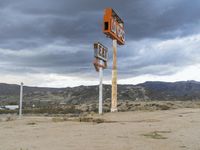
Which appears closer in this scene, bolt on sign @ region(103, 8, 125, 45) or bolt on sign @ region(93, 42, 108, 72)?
bolt on sign @ region(103, 8, 125, 45)

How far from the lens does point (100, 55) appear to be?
37.2 metres

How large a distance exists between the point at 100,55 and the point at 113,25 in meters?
2.81

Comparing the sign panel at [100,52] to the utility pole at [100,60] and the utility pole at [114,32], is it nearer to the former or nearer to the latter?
the utility pole at [100,60]

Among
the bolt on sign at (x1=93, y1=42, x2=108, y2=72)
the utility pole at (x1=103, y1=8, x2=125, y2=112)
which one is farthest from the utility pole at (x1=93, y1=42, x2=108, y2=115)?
the utility pole at (x1=103, y1=8, x2=125, y2=112)

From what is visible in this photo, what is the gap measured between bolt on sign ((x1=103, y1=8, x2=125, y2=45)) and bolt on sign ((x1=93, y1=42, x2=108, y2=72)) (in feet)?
4.33

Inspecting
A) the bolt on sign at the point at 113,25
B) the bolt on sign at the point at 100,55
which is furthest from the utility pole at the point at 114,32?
the bolt on sign at the point at 100,55

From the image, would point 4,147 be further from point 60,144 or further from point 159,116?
point 159,116

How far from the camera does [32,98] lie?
150625 millimetres

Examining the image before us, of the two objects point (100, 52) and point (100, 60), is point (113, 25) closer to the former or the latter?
point (100, 52)

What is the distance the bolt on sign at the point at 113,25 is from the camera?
35.3 metres

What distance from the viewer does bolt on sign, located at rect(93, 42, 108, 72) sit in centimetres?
3625

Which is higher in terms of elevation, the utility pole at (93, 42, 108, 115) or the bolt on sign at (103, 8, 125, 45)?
the bolt on sign at (103, 8, 125, 45)

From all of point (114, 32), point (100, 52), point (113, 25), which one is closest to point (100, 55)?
point (100, 52)

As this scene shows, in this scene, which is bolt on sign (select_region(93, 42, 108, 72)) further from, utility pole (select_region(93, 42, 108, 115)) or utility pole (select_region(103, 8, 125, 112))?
utility pole (select_region(103, 8, 125, 112))
